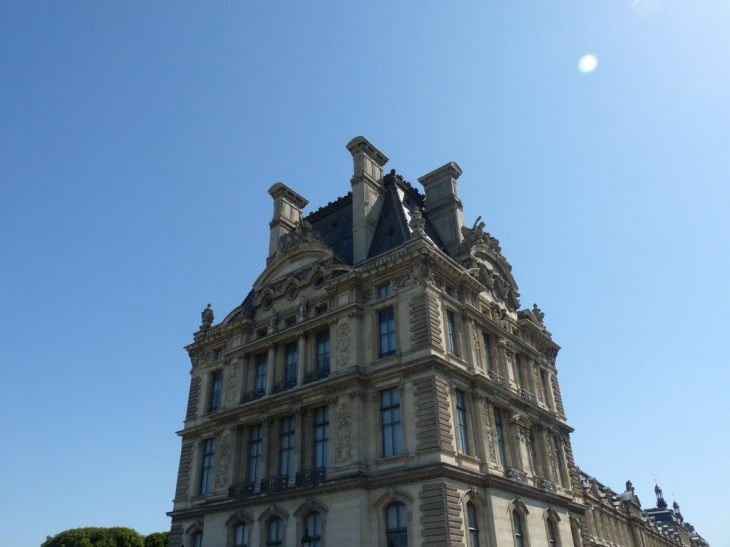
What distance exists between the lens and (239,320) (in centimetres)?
3516

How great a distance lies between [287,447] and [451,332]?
32.3 feet

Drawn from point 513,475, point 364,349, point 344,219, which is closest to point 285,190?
point 344,219

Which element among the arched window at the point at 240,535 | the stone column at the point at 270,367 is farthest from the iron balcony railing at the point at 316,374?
the arched window at the point at 240,535

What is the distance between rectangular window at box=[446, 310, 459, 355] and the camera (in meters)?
28.4

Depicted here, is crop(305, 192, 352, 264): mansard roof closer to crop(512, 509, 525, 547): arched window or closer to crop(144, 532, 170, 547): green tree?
crop(512, 509, 525, 547): arched window

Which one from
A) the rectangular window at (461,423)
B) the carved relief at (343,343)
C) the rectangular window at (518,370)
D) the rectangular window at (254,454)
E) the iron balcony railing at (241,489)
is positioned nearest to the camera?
the rectangular window at (461,423)

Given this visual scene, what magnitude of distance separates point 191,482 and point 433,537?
16149mm

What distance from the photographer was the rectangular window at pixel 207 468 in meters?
32.8

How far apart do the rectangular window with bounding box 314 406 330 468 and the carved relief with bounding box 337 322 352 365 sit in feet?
8.24

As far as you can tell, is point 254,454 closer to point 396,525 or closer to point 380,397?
point 380,397

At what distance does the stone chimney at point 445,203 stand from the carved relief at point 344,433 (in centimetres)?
1200

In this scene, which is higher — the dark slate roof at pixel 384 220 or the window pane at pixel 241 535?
the dark slate roof at pixel 384 220

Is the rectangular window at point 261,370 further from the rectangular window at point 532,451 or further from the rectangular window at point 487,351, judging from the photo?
the rectangular window at point 532,451

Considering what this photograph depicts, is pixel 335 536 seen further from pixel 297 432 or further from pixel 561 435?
pixel 561 435
